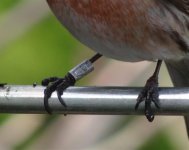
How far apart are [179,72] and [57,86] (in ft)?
2.06

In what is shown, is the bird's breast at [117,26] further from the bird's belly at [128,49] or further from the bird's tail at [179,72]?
the bird's tail at [179,72]

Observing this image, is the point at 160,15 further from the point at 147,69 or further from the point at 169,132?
the point at 169,132

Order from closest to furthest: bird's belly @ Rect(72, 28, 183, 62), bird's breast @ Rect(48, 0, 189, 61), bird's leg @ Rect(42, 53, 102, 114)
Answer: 1. bird's leg @ Rect(42, 53, 102, 114)
2. bird's breast @ Rect(48, 0, 189, 61)
3. bird's belly @ Rect(72, 28, 183, 62)

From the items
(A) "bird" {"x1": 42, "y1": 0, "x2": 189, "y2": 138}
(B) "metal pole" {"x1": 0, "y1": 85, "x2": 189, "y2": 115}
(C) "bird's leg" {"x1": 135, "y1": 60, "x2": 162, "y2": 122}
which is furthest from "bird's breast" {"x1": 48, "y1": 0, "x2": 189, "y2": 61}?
(B) "metal pole" {"x1": 0, "y1": 85, "x2": 189, "y2": 115}

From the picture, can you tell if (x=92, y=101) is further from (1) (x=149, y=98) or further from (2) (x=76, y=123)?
(2) (x=76, y=123)

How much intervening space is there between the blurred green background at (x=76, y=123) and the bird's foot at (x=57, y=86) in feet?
1.98

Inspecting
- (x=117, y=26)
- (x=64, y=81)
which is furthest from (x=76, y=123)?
(x=117, y=26)

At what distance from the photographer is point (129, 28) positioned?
11.1 feet

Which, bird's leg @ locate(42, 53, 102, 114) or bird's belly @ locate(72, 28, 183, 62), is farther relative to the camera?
bird's belly @ locate(72, 28, 183, 62)

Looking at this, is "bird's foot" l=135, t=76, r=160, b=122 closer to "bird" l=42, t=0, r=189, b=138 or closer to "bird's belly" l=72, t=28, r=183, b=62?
"bird" l=42, t=0, r=189, b=138

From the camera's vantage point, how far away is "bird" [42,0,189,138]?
11.0ft

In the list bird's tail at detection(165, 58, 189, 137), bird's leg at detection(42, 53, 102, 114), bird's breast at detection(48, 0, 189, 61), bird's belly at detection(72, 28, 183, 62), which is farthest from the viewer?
bird's tail at detection(165, 58, 189, 137)

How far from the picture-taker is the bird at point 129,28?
3.36m

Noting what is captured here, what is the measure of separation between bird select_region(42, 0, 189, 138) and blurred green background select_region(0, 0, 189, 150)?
0.57 m
